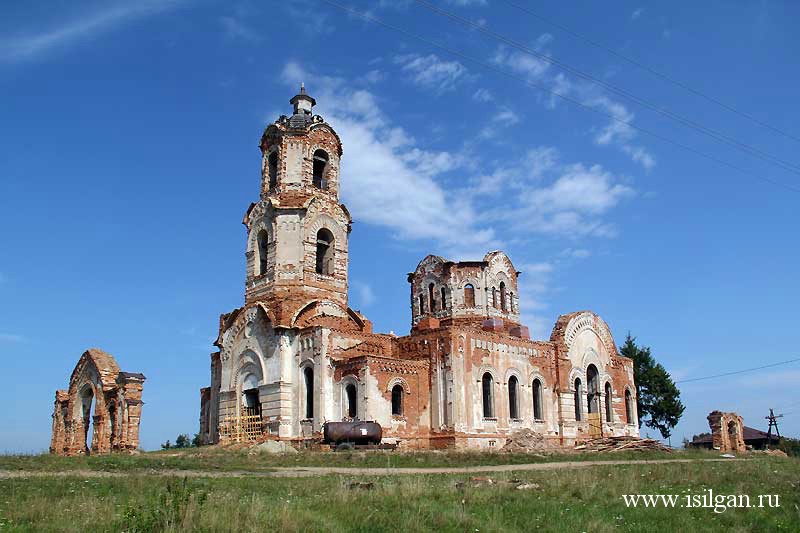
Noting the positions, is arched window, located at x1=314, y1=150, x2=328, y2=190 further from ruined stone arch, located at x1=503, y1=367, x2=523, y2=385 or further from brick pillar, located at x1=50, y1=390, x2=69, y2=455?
brick pillar, located at x1=50, y1=390, x2=69, y2=455

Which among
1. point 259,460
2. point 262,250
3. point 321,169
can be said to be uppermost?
point 321,169

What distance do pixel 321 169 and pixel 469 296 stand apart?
10620mm

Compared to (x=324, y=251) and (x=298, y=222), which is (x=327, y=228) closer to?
(x=324, y=251)

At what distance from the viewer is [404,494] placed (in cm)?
1233

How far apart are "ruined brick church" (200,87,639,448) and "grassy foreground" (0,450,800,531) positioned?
14.2 meters

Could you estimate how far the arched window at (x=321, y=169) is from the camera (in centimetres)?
3475

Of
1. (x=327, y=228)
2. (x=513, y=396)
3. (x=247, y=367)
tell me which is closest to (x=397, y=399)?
(x=513, y=396)

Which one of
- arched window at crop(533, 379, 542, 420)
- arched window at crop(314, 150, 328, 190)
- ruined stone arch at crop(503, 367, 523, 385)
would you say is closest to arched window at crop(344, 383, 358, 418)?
ruined stone arch at crop(503, 367, 523, 385)

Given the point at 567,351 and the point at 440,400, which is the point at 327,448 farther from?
the point at 567,351

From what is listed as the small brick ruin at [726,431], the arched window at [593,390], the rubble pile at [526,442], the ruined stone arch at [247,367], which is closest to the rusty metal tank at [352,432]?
the ruined stone arch at [247,367]

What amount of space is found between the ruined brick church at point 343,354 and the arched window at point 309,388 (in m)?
0.05

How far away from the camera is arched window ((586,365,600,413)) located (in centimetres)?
3816

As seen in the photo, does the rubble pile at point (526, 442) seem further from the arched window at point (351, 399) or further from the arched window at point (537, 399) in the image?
the arched window at point (351, 399)

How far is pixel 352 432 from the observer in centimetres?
2684
